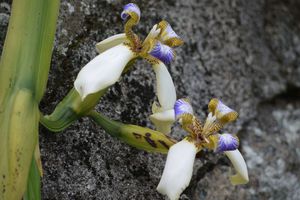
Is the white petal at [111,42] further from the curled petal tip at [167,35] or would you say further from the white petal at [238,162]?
the white petal at [238,162]

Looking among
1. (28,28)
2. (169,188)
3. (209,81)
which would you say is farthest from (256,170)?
(28,28)

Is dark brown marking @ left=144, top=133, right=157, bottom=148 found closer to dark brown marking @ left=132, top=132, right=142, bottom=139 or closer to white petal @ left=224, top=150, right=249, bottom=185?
dark brown marking @ left=132, top=132, right=142, bottom=139

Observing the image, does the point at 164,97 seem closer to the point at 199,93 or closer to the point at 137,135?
the point at 137,135

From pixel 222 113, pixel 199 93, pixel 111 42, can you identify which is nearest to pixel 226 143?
pixel 222 113

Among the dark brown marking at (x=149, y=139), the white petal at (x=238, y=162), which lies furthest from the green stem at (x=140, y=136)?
the white petal at (x=238, y=162)

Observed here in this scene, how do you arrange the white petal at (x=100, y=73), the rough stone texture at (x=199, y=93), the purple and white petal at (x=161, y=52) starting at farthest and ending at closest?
the rough stone texture at (x=199, y=93)
the purple and white petal at (x=161, y=52)
the white petal at (x=100, y=73)

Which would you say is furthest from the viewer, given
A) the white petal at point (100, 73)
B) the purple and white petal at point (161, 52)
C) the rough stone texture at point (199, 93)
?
the rough stone texture at point (199, 93)
